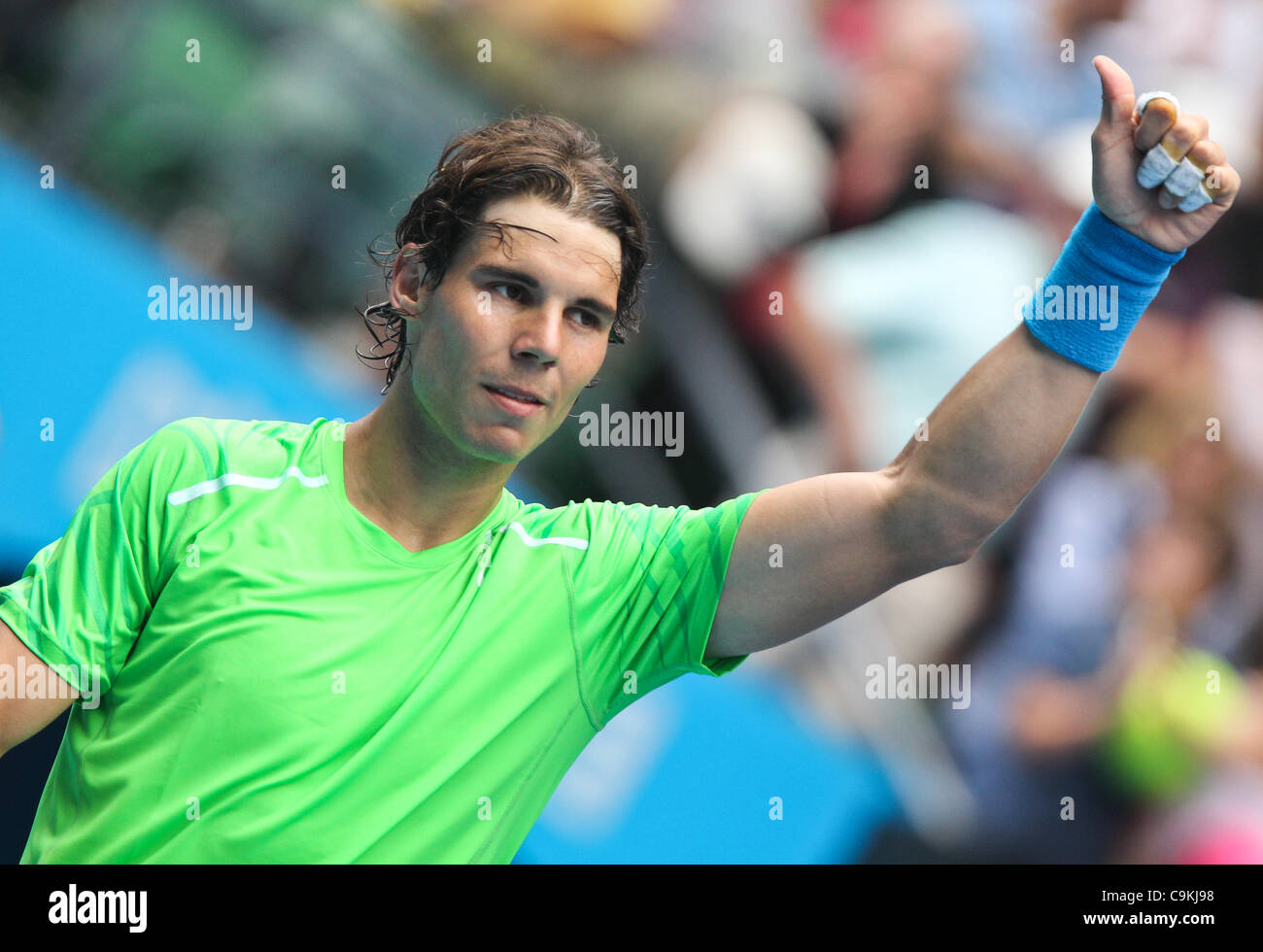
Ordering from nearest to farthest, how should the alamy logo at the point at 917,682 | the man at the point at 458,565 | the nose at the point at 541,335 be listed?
the man at the point at 458,565 < the nose at the point at 541,335 < the alamy logo at the point at 917,682

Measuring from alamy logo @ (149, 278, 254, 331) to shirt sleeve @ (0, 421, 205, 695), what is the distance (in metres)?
2.04

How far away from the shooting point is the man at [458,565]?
161 cm

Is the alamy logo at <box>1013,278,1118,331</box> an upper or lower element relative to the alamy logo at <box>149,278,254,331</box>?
lower

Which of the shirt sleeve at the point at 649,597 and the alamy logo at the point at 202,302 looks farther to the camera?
the alamy logo at the point at 202,302

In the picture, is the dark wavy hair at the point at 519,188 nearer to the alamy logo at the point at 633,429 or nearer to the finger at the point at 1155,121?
the finger at the point at 1155,121

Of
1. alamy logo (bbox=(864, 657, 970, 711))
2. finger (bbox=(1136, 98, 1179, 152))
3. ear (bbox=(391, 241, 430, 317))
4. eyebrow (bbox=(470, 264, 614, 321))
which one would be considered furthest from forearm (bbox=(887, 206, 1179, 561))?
alamy logo (bbox=(864, 657, 970, 711))

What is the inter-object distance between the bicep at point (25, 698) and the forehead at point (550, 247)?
0.83 metres

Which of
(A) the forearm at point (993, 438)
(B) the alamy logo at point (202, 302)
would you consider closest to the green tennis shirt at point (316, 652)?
(A) the forearm at point (993, 438)

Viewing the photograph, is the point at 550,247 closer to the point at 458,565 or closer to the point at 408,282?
the point at 408,282

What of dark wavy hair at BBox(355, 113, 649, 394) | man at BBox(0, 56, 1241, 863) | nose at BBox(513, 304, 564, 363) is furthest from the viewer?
dark wavy hair at BBox(355, 113, 649, 394)

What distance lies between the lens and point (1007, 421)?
5.15 ft

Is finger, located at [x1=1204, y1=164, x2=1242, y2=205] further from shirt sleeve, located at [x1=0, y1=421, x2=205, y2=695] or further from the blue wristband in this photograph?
shirt sleeve, located at [x1=0, y1=421, x2=205, y2=695]

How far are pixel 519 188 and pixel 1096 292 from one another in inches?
33.2

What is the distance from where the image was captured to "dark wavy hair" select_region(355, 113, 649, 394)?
1.86m
